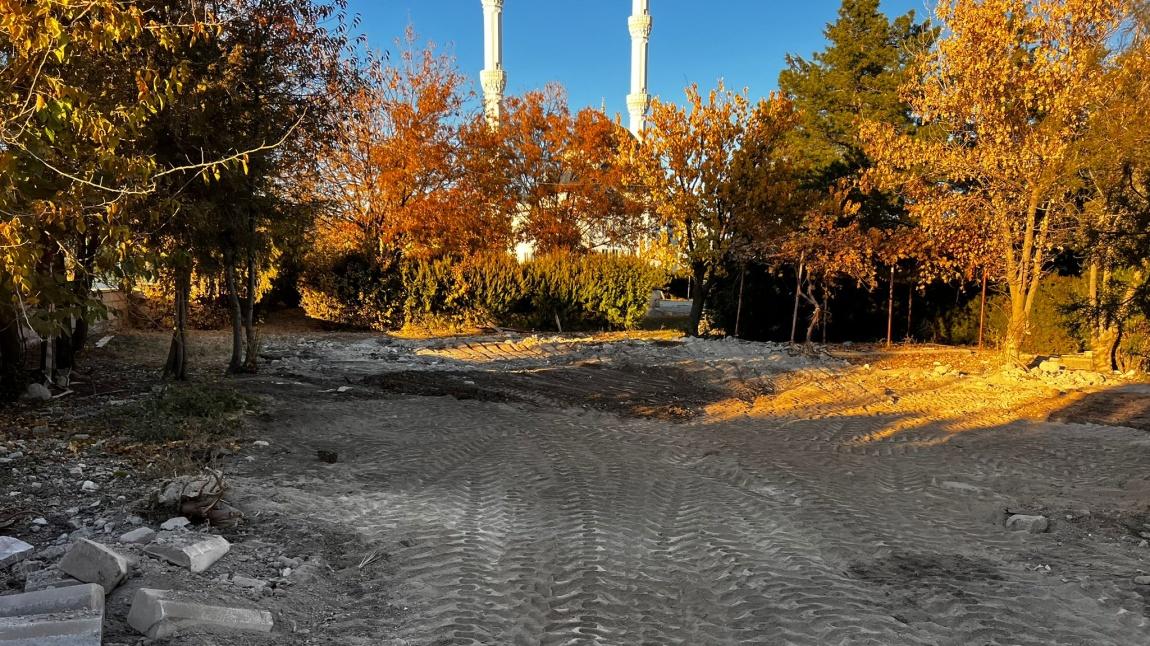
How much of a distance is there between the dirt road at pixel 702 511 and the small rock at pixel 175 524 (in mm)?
550

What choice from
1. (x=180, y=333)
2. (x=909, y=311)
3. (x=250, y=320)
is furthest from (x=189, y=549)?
(x=909, y=311)

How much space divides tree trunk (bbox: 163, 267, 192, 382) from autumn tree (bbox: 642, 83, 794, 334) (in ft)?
39.6

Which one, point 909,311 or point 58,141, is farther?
point 909,311

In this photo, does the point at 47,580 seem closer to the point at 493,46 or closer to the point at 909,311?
the point at 909,311

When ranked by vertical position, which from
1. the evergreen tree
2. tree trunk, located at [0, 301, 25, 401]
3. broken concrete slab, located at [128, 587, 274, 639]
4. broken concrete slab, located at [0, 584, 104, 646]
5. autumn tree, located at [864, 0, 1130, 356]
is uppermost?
the evergreen tree

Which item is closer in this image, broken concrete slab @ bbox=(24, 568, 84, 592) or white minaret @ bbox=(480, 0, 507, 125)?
broken concrete slab @ bbox=(24, 568, 84, 592)

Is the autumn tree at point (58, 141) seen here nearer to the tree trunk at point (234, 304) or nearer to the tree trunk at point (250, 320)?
the tree trunk at point (234, 304)

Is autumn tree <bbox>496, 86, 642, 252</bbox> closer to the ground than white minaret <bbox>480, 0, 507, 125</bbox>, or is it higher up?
closer to the ground

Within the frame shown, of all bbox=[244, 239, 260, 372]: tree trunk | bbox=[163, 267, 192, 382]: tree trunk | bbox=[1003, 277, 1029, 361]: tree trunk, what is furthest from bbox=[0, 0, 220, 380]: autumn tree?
bbox=[1003, 277, 1029, 361]: tree trunk

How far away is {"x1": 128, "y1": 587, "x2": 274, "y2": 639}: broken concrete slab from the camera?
3.35 meters

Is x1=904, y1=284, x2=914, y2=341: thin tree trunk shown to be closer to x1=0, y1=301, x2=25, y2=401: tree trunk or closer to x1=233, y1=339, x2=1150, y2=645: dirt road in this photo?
x1=233, y1=339, x2=1150, y2=645: dirt road

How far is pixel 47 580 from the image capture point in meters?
3.72

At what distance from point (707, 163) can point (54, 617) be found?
57.6 ft

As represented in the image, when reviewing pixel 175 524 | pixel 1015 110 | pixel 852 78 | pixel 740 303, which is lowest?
pixel 175 524
